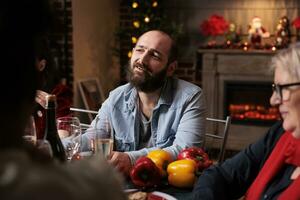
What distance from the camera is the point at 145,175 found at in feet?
5.10

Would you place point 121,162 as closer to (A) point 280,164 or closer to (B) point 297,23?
(A) point 280,164

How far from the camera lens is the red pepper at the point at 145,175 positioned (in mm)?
1556

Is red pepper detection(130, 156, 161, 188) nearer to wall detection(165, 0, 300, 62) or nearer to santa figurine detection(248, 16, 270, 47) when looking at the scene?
santa figurine detection(248, 16, 270, 47)

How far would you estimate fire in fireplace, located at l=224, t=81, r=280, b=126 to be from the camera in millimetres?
4828

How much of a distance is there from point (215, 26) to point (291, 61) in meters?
3.41

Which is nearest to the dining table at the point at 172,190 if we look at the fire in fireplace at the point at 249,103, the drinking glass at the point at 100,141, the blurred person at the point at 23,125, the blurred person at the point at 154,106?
the drinking glass at the point at 100,141

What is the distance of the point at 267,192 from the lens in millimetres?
1587

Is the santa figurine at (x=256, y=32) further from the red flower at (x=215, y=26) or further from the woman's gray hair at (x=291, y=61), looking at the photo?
the woman's gray hair at (x=291, y=61)

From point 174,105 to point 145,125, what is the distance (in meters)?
0.16

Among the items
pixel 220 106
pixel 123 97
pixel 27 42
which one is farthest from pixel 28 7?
pixel 220 106

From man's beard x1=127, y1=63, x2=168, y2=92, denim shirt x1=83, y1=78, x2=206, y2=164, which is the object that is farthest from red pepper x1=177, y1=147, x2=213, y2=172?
man's beard x1=127, y1=63, x2=168, y2=92

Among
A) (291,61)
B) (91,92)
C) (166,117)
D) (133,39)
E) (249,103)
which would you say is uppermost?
(291,61)

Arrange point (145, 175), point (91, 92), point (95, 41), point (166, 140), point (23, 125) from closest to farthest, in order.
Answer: point (23, 125) < point (145, 175) < point (166, 140) < point (91, 92) < point (95, 41)

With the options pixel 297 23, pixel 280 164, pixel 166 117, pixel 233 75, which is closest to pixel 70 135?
pixel 166 117
